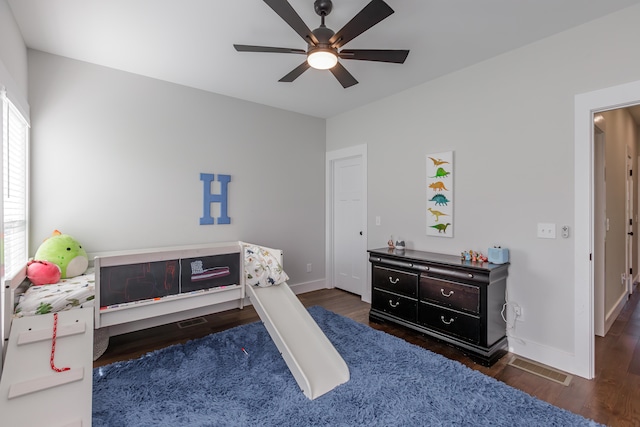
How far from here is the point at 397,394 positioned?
6.92 ft

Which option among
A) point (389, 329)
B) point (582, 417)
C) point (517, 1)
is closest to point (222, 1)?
point (517, 1)

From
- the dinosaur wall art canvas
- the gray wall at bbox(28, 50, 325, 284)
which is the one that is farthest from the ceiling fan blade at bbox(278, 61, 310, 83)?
the dinosaur wall art canvas

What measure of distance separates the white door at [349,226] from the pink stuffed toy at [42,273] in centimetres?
Answer: 324

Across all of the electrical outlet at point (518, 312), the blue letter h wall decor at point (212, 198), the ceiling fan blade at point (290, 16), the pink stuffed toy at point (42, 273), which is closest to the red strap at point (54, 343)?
the pink stuffed toy at point (42, 273)

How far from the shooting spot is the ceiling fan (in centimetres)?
173

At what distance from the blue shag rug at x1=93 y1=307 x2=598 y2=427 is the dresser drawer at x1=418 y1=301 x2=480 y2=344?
29cm

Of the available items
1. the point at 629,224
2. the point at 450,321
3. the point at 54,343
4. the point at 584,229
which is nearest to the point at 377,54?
the point at 584,229

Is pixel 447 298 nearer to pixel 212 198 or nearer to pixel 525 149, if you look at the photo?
pixel 525 149

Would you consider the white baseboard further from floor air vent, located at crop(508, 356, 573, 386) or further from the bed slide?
the bed slide

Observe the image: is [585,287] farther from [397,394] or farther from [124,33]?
[124,33]

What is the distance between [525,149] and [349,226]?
2.46 meters

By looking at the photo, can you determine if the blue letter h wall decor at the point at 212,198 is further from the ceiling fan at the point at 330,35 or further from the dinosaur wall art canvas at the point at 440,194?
the dinosaur wall art canvas at the point at 440,194

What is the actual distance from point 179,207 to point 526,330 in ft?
11.8

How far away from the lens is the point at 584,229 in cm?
234
